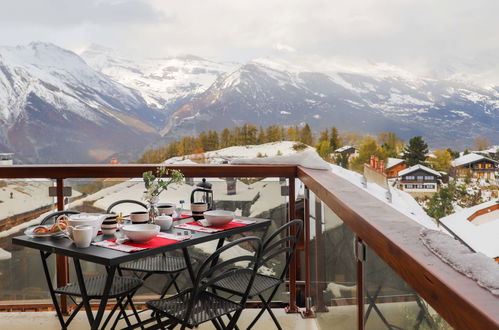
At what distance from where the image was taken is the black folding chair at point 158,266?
103 inches

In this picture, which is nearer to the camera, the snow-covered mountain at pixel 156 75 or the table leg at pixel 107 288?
the table leg at pixel 107 288

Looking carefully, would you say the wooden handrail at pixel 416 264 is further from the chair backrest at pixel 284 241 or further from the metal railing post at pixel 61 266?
the metal railing post at pixel 61 266

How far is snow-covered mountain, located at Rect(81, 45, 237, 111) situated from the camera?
1936 cm

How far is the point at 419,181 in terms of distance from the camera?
13453 millimetres

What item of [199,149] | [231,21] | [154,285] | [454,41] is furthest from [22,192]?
[454,41]

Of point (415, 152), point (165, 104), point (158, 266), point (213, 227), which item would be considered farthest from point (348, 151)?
point (213, 227)

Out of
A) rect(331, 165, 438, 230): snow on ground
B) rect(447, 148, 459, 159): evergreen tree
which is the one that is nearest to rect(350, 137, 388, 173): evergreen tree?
rect(447, 148, 459, 159): evergreen tree

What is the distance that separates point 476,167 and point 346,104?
9.56 meters

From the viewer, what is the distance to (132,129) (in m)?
18.2

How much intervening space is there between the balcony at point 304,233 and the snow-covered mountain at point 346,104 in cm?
1453

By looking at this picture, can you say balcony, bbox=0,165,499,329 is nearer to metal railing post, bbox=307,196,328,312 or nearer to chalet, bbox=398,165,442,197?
metal railing post, bbox=307,196,328,312

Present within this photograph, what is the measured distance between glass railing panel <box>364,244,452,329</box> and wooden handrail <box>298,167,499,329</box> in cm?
5

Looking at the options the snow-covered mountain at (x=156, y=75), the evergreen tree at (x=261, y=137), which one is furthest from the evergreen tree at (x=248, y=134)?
the snow-covered mountain at (x=156, y=75)

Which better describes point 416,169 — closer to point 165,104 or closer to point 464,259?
point 165,104
